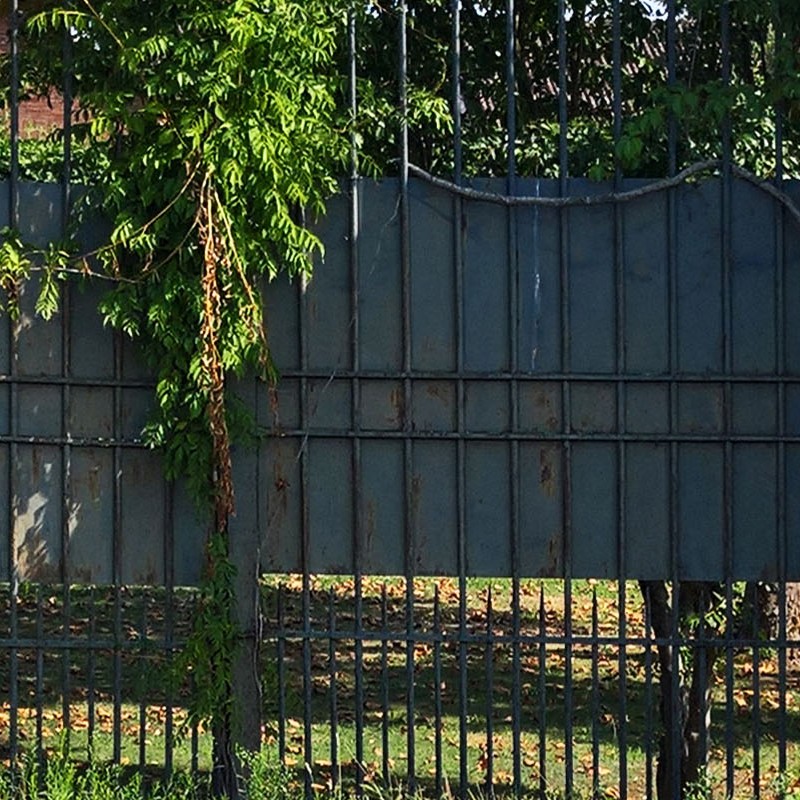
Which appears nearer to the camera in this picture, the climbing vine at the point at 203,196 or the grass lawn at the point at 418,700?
the climbing vine at the point at 203,196

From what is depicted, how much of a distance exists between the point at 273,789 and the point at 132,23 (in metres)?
2.97

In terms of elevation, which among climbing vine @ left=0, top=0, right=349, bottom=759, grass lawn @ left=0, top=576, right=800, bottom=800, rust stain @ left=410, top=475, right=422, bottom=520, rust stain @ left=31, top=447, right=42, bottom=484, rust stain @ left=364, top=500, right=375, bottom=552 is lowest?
grass lawn @ left=0, top=576, right=800, bottom=800

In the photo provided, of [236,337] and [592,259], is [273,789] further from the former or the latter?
[592,259]

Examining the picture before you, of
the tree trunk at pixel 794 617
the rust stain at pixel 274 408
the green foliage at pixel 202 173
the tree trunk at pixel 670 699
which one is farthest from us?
the tree trunk at pixel 794 617

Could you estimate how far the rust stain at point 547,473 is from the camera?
20.4ft

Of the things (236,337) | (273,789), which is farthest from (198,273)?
(273,789)

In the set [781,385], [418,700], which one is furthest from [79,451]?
[418,700]

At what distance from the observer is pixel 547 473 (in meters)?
6.23

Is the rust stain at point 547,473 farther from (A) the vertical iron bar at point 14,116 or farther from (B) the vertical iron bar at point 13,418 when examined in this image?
(A) the vertical iron bar at point 14,116

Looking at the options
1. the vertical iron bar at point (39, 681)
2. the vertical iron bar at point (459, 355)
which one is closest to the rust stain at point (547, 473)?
the vertical iron bar at point (459, 355)

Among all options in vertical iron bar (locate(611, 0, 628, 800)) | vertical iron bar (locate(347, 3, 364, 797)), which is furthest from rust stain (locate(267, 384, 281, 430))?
vertical iron bar (locate(611, 0, 628, 800))

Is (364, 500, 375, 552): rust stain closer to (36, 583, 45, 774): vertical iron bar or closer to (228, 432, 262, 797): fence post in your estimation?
(228, 432, 262, 797): fence post

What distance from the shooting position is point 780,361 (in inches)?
240

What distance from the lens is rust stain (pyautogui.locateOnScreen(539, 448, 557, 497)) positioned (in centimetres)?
622
